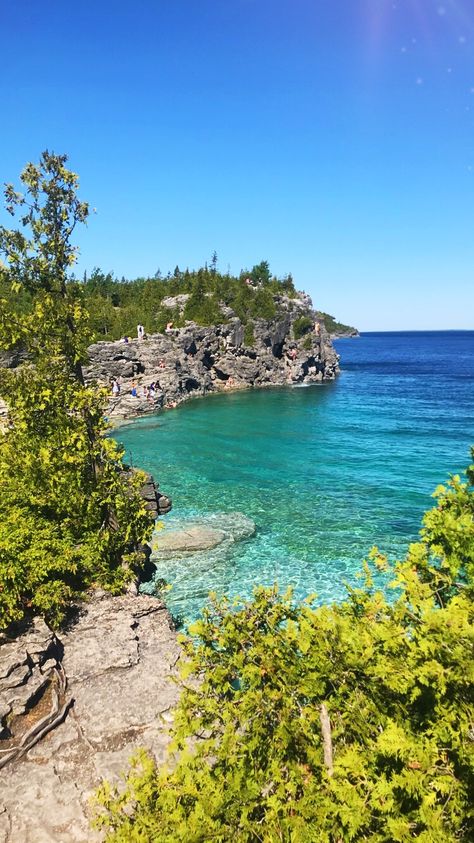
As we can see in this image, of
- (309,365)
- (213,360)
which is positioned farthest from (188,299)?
(309,365)

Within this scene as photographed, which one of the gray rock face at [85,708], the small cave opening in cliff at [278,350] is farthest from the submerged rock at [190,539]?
the small cave opening in cliff at [278,350]

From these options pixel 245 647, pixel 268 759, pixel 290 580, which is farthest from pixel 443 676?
pixel 290 580

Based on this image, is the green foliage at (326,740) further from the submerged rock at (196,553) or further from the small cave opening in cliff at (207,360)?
the small cave opening in cliff at (207,360)

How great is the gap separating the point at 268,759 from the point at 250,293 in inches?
4548

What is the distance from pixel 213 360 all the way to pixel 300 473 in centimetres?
6172

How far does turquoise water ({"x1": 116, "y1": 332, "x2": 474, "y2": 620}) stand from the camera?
25.7 m

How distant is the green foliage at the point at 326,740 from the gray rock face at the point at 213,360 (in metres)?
64.4

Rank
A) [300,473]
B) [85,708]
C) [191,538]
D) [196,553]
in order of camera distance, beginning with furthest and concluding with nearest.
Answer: [300,473] → [191,538] → [196,553] → [85,708]

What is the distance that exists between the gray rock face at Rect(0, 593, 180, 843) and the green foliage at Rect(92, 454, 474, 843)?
54.6 inches

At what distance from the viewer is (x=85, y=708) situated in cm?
1217

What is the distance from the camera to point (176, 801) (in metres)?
6.15

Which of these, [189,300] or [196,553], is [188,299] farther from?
[196,553]

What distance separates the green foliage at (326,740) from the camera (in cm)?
557

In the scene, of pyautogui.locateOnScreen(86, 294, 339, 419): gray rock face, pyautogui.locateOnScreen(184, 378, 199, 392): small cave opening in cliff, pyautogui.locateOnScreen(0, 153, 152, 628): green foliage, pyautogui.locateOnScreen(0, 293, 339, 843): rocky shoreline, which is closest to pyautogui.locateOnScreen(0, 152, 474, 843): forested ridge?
pyautogui.locateOnScreen(0, 293, 339, 843): rocky shoreline
